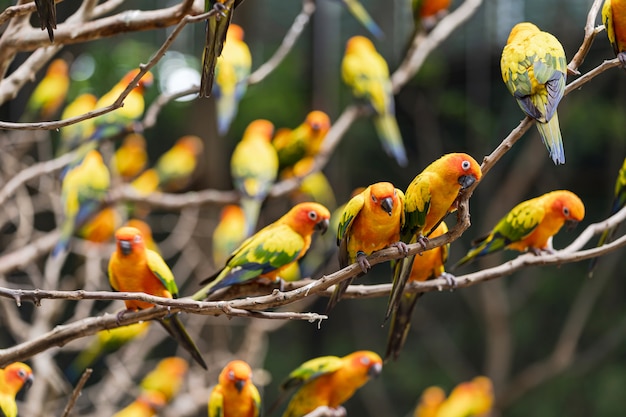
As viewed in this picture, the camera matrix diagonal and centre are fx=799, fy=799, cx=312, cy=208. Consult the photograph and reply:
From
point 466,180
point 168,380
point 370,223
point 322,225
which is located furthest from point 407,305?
point 168,380

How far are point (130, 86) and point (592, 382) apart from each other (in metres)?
5.44

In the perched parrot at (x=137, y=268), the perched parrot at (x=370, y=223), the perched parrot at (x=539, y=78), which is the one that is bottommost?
the perched parrot at (x=137, y=268)

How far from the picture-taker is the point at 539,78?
176 centimetres

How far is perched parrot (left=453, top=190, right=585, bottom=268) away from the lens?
234cm

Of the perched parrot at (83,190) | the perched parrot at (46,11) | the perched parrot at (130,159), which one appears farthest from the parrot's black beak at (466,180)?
the perched parrot at (130,159)

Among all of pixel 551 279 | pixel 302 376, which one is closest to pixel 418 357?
pixel 551 279

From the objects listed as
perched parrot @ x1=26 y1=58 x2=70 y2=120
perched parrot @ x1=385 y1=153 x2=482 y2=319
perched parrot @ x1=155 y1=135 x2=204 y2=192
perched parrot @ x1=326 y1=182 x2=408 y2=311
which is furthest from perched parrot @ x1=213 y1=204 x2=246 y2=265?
perched parrot @ x1=385 y1=153 x2=482 y2=319

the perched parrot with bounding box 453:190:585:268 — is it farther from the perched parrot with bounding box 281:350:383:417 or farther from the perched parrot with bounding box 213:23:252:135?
the perched parrot with bounding box 213:23:252:135

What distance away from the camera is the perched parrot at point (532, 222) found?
Answer: 234cm

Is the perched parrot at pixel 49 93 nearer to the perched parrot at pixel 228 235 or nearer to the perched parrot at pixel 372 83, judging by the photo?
the perched parrot at pixel 228 235

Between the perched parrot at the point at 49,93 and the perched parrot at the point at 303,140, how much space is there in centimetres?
116

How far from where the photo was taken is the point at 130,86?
1.37 metres

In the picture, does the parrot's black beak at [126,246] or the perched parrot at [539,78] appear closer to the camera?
the perched parrot at [539,78]

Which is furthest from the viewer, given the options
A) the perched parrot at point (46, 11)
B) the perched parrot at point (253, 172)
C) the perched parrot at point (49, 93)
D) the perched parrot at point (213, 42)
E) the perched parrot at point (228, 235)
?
the perched parrot at point (49, 93)
